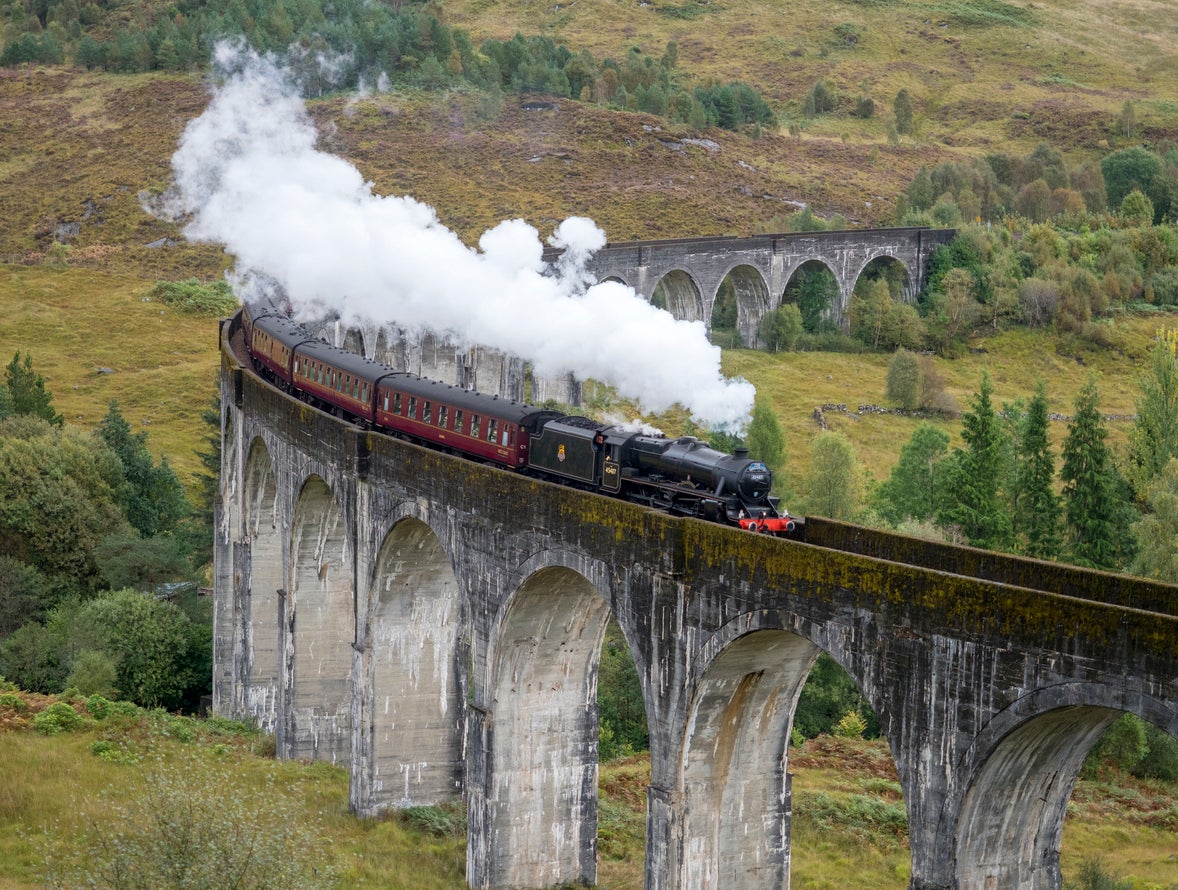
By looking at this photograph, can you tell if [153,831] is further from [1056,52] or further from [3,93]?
[1056,52]

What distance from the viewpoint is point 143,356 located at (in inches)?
3632

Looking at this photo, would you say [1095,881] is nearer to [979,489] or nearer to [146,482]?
[979,489]

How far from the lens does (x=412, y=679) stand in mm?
36250

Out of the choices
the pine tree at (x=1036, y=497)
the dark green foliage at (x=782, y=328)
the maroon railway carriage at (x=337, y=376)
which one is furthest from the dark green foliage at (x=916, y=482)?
the dark green foliage at (x=782, y=328)

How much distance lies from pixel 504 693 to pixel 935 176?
113 metres

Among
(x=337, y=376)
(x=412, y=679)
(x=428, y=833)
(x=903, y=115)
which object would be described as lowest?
(x=428, y=833)

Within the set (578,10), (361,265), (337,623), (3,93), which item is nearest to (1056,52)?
(578,10)

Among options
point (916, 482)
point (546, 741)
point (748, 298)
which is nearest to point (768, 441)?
point (916, 482)

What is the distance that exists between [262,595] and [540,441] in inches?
674

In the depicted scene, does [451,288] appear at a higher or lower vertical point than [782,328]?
higher

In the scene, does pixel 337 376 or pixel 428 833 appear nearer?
pixel 428 833

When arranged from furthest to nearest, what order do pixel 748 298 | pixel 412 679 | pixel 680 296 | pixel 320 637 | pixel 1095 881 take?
pixel 748 298, pixel 680 296, pixel 320 637, pixel 412 679, pixel 1095 881

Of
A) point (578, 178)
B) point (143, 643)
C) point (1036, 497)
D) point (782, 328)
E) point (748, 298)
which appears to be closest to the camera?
point (143, 643)

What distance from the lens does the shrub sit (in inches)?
1575
